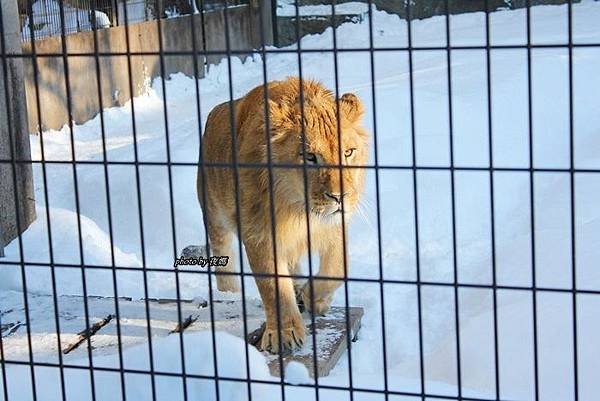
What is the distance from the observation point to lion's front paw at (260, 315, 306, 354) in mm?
5277

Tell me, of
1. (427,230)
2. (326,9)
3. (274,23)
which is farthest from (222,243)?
(274,23)

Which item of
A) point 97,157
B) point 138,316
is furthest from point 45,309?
point 97,157

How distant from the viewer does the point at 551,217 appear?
7219 mm

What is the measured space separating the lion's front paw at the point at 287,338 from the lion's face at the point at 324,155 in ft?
1.75

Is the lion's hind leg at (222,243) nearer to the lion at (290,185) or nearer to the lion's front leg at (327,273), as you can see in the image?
the lion at (290,185)

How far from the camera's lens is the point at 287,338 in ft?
17.4

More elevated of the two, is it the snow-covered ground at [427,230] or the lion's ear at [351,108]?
the lion's ear at [351,108]

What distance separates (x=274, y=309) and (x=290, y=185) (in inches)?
22.6

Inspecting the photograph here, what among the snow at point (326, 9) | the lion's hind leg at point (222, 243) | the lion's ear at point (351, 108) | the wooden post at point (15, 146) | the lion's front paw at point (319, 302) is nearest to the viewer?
the lion's ear at point (351, 108)

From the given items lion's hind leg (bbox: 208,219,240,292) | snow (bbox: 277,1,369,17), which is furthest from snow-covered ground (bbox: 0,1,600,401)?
snow (bbox: 277,1,369,17)

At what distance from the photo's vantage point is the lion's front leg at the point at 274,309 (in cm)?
529

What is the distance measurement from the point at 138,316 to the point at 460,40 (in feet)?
28.5

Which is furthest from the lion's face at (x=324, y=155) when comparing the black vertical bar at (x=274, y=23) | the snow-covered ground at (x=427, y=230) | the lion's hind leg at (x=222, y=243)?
the black vertical bar at (x=274, y=23)

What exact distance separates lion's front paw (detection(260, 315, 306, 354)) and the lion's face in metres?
0.53
